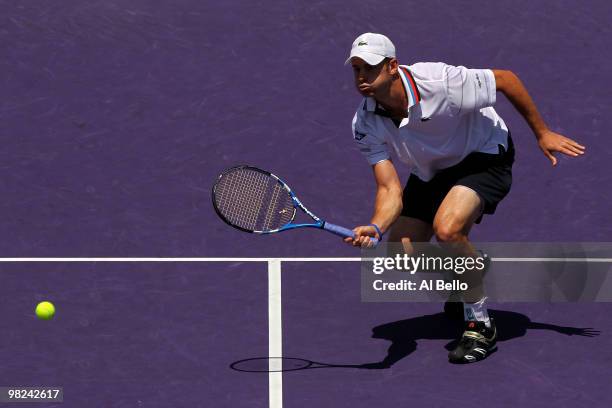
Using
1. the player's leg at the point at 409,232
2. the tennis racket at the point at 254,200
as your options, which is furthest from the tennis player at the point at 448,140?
the tennis racket at the point at 254,200

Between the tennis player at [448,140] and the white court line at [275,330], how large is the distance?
106 cm

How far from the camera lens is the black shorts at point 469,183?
11.1 metres

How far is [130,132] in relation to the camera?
13.7 metres

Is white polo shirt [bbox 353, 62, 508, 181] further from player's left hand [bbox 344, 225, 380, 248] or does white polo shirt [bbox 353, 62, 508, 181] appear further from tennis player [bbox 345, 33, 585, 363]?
player's left hand [bbox 344, 225, 380, 248]

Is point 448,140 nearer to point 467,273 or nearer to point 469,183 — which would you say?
point 469,183

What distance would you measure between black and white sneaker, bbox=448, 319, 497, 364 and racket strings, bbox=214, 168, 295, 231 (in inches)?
53.3

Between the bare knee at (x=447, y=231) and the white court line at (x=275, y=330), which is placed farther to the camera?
the bare knee at (x=447, y=231)

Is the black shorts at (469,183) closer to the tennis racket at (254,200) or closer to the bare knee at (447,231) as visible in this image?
the bare knee at (447,231)

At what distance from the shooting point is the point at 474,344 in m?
10.8

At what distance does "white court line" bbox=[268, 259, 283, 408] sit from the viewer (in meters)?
10.3

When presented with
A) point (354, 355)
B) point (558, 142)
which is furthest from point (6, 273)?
point (558, 142)

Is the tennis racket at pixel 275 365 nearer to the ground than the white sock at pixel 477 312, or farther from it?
nearer to the ground

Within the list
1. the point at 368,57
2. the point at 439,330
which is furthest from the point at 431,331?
the point at 368,57

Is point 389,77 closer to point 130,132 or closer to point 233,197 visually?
point 233,197
